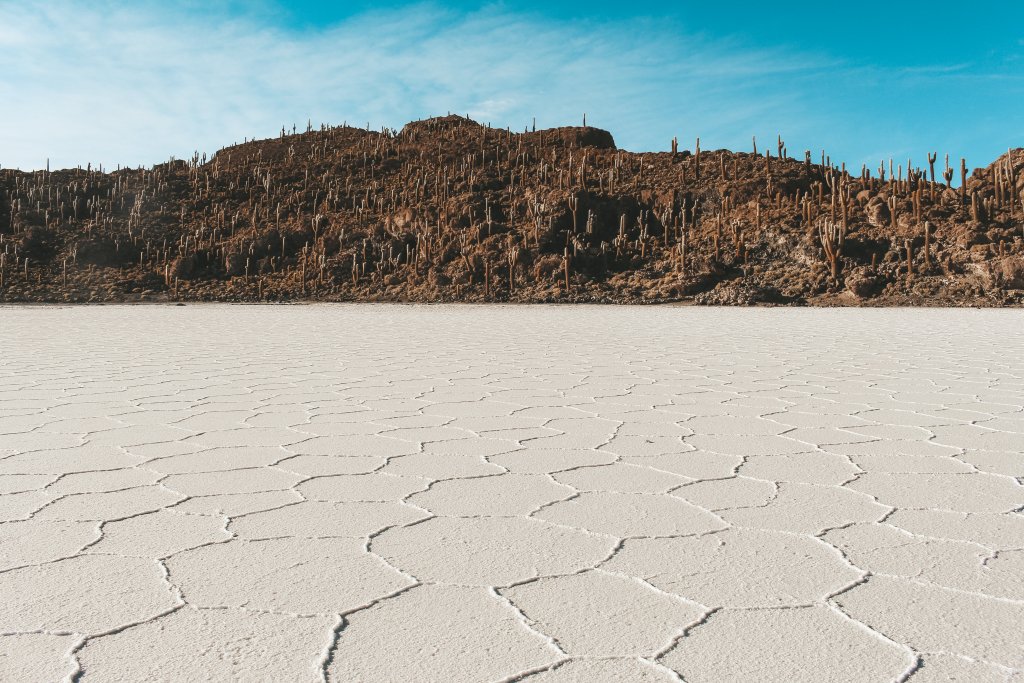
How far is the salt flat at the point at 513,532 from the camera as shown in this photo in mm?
1476

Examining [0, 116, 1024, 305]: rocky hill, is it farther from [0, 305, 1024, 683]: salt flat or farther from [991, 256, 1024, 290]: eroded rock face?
[0, 305, 1024, 683]: salt flat

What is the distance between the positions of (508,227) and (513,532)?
81.4 ft

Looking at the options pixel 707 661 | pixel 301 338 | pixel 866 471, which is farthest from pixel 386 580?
pixel 301 338

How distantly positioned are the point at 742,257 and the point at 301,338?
16.3m

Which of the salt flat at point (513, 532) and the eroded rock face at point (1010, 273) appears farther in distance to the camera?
the eroded rock face at point (1010, 273)

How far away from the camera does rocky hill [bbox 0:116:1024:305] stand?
21562 mm

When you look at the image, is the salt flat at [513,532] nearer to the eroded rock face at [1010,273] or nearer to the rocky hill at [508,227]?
the eroded rock face at [1010,273]

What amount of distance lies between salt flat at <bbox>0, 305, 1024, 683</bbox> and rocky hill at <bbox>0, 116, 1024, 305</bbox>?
17692 mm

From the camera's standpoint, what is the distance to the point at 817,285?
842 inches

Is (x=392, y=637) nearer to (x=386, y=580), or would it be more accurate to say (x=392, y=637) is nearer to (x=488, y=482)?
(x=386, y=580)

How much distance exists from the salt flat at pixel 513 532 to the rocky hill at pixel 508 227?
17692 millimetres

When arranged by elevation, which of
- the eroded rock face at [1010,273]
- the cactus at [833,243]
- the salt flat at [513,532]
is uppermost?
the cactus at [833,243]

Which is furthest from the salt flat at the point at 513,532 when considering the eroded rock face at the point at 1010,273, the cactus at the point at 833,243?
the cactus at the point at 833,243

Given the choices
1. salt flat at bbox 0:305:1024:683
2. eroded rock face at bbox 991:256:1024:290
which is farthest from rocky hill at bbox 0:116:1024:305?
salt flat at bbox 0:305:1024:683
